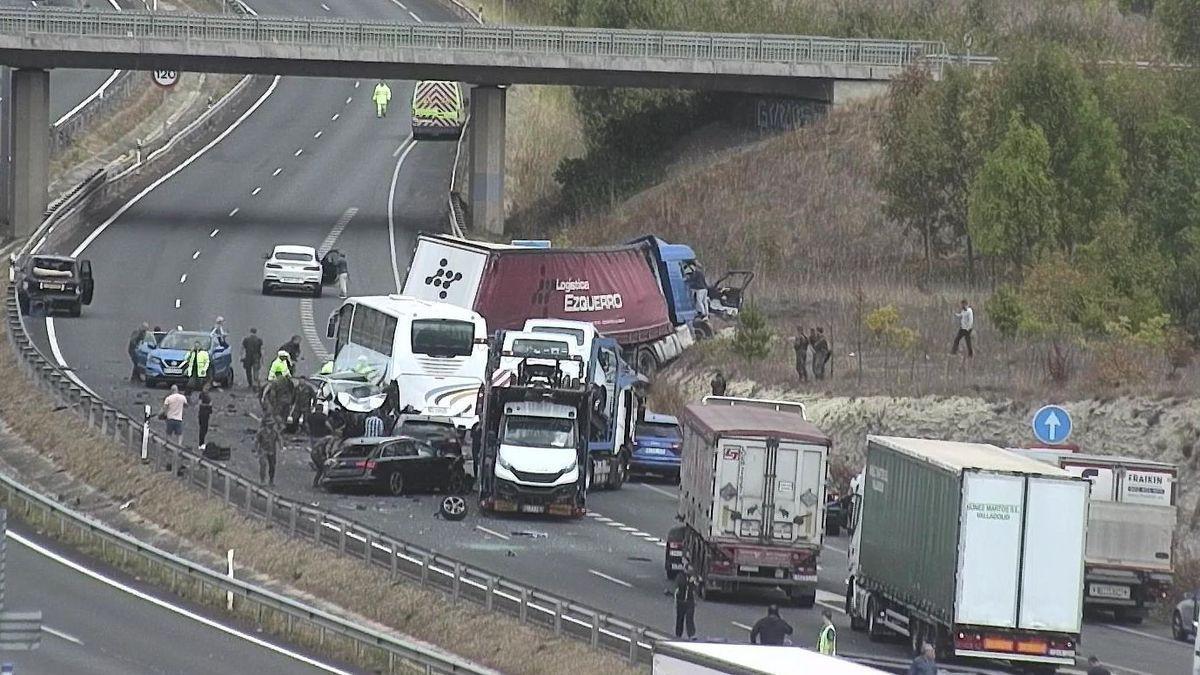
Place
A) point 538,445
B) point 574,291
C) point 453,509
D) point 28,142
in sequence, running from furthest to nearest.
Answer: point 28,142, point 574,291, point 538,445, point 453,509

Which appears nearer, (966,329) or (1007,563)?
(1007,563)

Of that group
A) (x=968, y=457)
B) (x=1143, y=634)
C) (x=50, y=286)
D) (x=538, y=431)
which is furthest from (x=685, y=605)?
(x=50, y=286)

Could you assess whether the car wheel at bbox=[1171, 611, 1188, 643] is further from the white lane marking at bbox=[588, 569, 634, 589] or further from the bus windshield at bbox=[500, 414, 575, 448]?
the bus windshield at bbox=[500, 414, 575, 448]

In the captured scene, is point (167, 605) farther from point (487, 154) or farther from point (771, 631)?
point (487, 154)

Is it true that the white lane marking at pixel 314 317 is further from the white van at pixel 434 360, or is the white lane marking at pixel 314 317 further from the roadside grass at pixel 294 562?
the roadside grass at pixel 294 562

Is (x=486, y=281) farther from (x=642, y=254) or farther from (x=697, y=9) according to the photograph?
(x=697, y=9)

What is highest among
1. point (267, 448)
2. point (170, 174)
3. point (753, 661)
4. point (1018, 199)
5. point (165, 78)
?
point (165, 78)

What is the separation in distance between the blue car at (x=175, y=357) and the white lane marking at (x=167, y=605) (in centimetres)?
1261

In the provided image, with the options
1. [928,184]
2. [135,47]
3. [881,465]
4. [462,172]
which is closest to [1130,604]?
[881,465]

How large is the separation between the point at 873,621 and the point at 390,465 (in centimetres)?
1186

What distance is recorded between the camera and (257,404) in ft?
174

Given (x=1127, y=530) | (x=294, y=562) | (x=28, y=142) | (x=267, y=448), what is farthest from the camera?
(x=28, y=142)

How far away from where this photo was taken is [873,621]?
35469 mm

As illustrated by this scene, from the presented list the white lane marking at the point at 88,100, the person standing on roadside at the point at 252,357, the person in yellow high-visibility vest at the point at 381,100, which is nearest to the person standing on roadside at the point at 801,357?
the person standing on roadside at the point at 252,357
